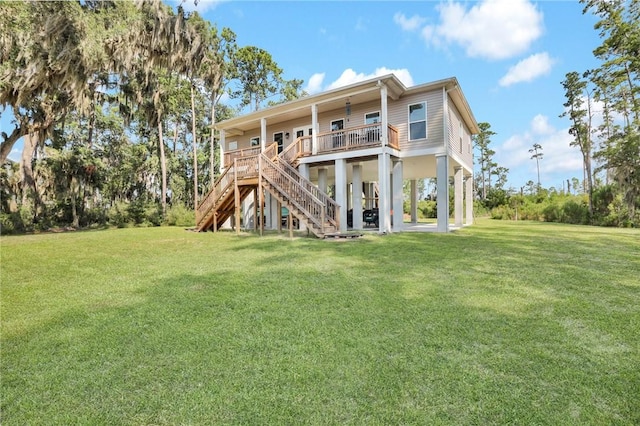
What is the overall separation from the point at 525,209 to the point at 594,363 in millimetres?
24920

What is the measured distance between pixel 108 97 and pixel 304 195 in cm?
1483

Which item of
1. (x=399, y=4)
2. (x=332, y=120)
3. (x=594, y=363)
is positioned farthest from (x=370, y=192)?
(x=594, y=363)

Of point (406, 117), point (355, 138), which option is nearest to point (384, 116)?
point (355, 138)

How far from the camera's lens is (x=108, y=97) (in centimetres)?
1806

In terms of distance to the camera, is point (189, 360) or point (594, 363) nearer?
point (594, 363)

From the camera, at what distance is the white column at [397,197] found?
42.0 ft

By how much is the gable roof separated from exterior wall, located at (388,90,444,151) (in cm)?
28

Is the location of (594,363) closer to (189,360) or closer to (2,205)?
(189,360)

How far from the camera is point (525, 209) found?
23656 mm

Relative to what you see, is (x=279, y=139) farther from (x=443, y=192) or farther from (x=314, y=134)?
(x=443, y=192)

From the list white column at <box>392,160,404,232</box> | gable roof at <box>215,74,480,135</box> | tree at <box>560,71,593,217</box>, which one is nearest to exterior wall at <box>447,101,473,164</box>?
gable roof at <box>215,74,480,135</box>

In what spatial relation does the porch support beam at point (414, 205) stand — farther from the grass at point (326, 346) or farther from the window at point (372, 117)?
the grass at point (326, 346)

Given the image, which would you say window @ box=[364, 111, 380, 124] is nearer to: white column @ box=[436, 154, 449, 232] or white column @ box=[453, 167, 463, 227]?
white column @ box=[436, 154, 449, 232]

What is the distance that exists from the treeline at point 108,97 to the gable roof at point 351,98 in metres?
4.34
